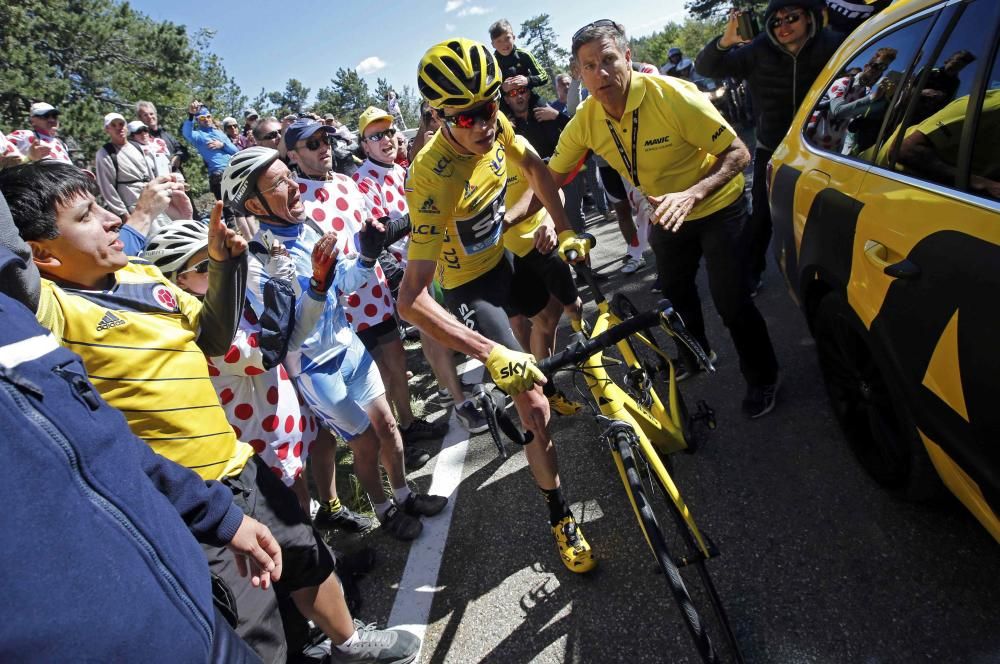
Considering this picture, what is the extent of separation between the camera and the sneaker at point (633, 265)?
240 inches

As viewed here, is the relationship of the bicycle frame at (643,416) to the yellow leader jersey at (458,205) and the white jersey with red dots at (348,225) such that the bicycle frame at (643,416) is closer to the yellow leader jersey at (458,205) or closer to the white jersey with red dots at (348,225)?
the yellow leader jersey at (458,205)

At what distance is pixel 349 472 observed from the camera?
414 cm

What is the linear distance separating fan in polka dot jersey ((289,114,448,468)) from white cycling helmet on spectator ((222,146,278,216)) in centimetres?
50

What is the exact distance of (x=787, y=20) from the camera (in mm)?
3785

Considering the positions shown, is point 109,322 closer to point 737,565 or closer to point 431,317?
point 431,317

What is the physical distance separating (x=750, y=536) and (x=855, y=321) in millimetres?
1019

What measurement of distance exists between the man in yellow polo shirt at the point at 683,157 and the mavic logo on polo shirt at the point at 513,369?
131 cm

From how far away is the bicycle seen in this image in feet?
6.45

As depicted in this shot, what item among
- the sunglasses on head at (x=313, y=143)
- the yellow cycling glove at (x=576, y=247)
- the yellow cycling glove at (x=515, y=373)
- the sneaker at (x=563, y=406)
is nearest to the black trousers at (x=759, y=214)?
the sneaker at (x=563, y=406)

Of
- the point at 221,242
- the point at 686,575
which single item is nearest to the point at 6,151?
the point at 221,242

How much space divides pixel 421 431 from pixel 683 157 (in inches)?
102

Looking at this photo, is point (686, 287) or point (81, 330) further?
point (686, 287)

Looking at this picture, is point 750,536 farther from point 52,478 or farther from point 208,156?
point 208,156

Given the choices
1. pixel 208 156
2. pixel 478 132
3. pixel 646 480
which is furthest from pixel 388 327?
pixel 208 156
